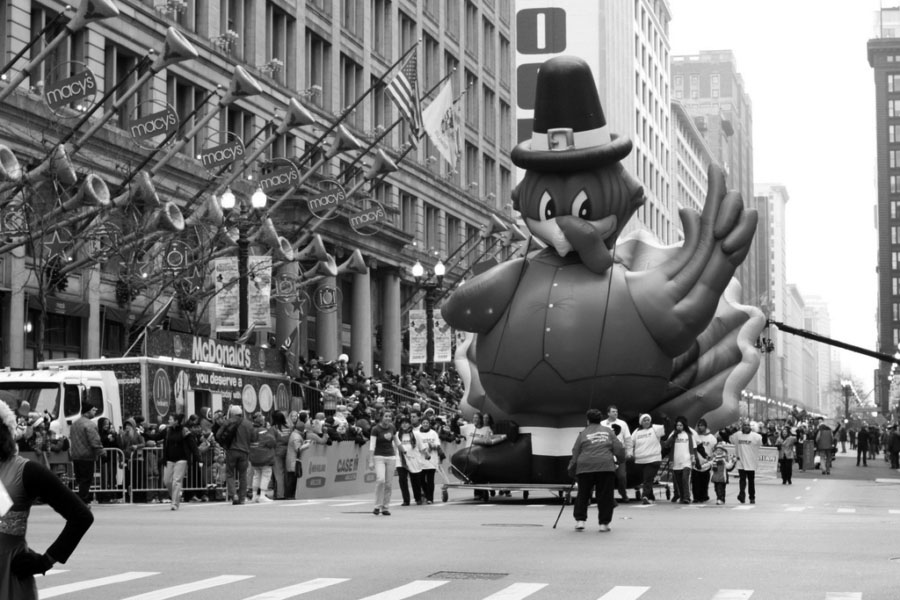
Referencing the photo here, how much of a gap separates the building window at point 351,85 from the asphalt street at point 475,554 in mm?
33509

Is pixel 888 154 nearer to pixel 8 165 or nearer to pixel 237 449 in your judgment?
pixel 237 449

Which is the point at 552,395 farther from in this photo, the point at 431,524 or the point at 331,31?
the point at 331,31

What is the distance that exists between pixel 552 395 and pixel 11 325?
1647cm

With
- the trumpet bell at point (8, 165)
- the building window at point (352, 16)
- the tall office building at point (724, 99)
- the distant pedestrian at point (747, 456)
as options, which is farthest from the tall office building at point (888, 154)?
the trumpet bell at point (8, 165)

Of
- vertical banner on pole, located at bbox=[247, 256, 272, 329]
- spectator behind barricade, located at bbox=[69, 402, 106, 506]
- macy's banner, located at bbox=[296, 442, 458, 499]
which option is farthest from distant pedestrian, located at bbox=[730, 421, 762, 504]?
vertical banner on pole, located at bbox=[247, 256, 272, 329]

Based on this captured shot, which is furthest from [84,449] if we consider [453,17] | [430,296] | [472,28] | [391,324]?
[472,28]

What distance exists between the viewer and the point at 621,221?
84.9 ft

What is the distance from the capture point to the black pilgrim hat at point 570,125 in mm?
24969

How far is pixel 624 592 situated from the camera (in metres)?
11.3

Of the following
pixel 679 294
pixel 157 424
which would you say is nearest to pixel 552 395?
pixel 679 294

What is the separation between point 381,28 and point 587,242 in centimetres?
3711

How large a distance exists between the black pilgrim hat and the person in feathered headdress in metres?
19.0

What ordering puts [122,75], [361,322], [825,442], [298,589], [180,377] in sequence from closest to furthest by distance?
1. [298,589]
2. [180,377]
3. [122,75]
4. [825,442]
5. [361,322]

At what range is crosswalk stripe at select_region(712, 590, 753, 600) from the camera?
10977mm
